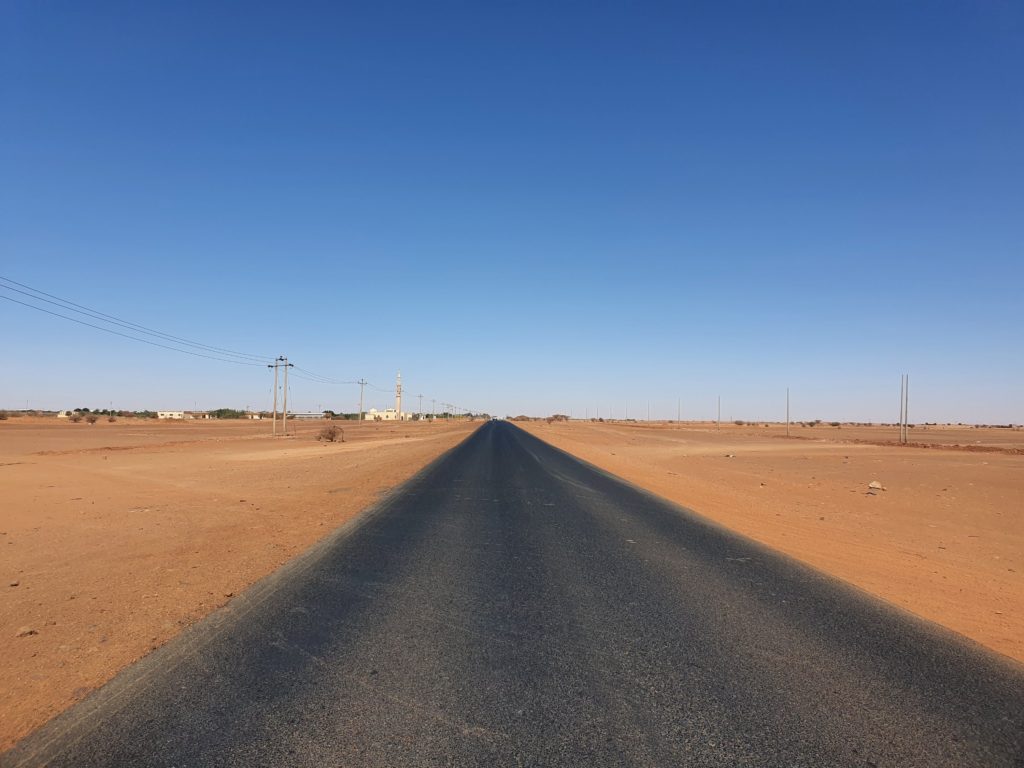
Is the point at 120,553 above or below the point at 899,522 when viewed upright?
above

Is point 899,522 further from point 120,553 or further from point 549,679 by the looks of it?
point 120,553

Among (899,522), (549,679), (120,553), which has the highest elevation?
(549,679)

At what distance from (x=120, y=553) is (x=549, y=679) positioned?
811cm

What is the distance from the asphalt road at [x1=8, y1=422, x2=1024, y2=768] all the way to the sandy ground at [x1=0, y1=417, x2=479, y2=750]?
0.48m

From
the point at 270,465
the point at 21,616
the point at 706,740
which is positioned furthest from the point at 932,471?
the point at 21,616

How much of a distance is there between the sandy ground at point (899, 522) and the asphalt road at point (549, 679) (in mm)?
1005

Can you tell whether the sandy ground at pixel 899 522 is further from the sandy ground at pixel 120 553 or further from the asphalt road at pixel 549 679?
the sandy ground at pixel 120 553

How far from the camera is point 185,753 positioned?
388 cm

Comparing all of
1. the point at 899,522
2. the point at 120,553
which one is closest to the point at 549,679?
the point at 120,553

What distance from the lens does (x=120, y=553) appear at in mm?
10078

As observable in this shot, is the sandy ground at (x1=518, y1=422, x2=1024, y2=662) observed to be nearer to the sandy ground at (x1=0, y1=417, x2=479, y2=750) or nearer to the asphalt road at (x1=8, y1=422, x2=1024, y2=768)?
the asphalt road at (x1=8, y1=422, x2=1024, y2=768)

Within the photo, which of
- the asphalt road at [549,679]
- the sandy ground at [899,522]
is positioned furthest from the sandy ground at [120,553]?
the sandy ground at [899,522]

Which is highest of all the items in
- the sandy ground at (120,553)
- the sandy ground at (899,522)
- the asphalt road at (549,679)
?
the asphalt road at (549,679)

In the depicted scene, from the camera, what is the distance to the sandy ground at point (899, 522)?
8125 millimetres
